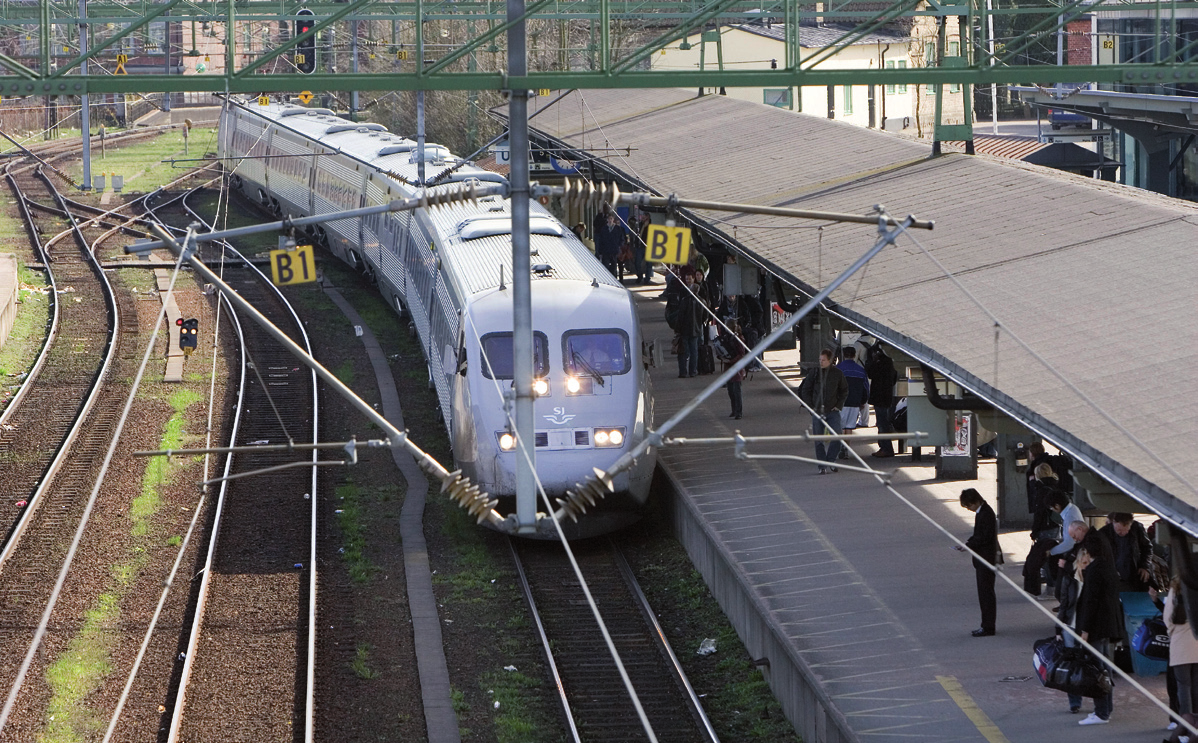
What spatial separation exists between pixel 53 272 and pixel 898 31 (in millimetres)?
32265

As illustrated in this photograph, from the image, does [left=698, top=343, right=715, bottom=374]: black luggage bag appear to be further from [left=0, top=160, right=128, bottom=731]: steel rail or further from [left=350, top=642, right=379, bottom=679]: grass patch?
[left=350, top=642, right=379, bottom=679]: grass patch

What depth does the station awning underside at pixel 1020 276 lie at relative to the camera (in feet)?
32.9

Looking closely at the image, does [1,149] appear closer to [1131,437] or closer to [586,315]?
[586,315]

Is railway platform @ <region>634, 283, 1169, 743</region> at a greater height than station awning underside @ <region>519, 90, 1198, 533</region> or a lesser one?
lesser

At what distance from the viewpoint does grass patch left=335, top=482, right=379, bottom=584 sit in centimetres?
1580

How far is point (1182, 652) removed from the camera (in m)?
9.80

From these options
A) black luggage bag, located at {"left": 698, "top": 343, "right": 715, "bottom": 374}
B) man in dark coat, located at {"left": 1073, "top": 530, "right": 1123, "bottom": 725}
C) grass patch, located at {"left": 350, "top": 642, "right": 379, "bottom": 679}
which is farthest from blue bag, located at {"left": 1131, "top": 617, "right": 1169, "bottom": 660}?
black luggage bag, located at {"left": 698, "top": 343, "right": 715, "bottom": 374}

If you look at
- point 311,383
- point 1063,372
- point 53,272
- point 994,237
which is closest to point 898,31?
point 53,272

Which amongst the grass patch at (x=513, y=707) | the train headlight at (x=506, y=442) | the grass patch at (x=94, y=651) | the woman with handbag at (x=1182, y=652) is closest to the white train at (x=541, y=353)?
the train headlight at (x=506, y=442)

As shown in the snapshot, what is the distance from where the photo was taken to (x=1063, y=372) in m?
11.1

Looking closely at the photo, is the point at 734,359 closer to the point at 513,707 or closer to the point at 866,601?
the point at 866,601

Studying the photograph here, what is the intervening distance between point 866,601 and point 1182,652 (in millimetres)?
3805

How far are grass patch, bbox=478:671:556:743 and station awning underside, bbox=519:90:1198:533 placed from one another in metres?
4.21

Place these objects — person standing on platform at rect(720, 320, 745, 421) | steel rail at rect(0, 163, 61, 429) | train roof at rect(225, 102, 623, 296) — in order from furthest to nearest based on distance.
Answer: steel rail at rect(0, 163, 61, 429) < person standing on platform at rect(720, 320, 745, 421) < train roof at rect(225, 102, 623, 296)
